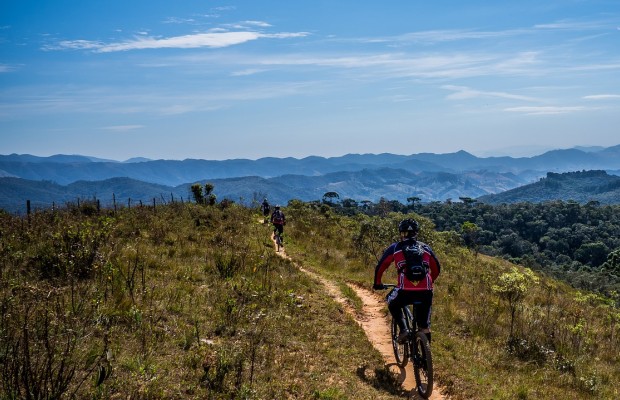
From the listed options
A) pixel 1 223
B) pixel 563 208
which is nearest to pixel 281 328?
pixel 1 223

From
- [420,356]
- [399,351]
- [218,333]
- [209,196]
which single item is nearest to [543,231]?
[209,196]

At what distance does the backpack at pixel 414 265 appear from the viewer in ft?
21.3

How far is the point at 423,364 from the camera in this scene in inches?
261

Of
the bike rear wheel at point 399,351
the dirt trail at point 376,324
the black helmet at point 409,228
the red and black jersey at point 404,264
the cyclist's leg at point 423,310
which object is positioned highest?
the black helmet at point 409,228

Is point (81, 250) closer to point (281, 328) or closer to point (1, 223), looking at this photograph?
point (281, 328)

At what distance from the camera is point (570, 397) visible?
757cm

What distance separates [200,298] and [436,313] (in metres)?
6.59

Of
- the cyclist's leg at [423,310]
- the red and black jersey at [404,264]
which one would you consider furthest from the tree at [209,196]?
the cyclist's leg at [423,310]

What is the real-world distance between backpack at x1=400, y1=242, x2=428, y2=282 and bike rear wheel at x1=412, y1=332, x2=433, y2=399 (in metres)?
0.94

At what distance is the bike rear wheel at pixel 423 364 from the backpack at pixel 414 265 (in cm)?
94

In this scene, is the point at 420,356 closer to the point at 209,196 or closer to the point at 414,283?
the point at 414,283

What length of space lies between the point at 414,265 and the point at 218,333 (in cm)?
398

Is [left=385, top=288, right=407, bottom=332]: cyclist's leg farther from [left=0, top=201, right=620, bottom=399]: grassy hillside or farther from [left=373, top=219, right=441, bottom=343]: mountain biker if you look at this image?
[left=0, top=201, right=620, bottom=399]: grassy hillside

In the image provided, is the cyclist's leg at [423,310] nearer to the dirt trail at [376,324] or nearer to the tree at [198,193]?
the dirt trail at [376,324]
